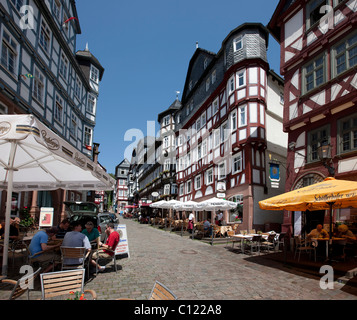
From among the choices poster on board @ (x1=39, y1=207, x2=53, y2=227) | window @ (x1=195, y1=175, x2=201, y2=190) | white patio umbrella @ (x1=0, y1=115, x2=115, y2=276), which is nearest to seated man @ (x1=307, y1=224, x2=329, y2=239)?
white patio umbrella @ (x1=0, y1=115, x2=115, y2=276)

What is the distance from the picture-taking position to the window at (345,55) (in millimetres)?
11117

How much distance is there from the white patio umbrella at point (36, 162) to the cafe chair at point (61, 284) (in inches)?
97.8

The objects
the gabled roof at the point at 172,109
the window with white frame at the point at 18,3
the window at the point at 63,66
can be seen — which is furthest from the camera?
the gabled roof at the point at 172,109

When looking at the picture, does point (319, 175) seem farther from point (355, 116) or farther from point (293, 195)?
point (293, 195)

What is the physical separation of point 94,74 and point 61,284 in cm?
3077

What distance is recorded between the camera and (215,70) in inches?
1036

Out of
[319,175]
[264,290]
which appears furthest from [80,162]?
[319,175]

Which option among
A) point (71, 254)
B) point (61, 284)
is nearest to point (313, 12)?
point (71, 254)

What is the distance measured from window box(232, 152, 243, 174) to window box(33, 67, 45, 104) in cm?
1467

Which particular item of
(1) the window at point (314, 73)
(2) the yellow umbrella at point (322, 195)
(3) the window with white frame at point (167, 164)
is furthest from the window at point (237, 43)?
(3) the window with white frame at point (167, 164)

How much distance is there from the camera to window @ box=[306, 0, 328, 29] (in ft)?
43.4

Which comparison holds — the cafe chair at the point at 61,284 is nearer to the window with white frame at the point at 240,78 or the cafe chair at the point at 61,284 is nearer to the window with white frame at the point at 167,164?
the window with white frame at the point at 240,78

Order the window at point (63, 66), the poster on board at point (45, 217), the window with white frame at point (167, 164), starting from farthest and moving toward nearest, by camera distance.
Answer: the window with white frame at point (167, 164) → the window at point (63, 66) → the poster on board at point (45, 217)

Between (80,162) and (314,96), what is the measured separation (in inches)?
442
